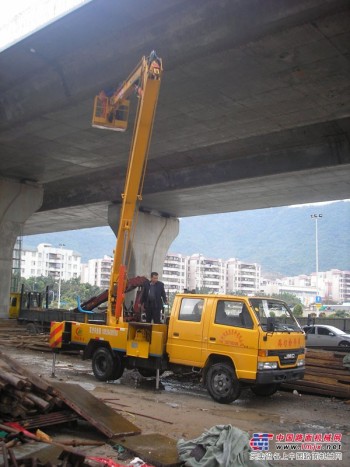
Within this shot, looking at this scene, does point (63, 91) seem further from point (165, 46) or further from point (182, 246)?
point (182, 246)

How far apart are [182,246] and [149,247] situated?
154m

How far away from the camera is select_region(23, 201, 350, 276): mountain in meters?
160

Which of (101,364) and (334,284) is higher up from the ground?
(334,284)

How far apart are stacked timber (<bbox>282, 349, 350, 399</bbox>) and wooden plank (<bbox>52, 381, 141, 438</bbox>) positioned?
5.41 metres

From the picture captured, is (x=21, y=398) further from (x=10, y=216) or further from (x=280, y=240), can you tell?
(x=280, y=240)

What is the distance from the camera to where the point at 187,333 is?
10.1 m

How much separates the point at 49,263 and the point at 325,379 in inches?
6235

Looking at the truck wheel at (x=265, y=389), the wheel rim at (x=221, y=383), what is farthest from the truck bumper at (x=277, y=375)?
the truck wheel at (x=265, y=389)

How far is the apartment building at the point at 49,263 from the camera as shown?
156250 mm

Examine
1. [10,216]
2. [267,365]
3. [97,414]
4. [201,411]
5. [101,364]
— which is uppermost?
[10,216]

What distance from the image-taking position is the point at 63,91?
14.3 m

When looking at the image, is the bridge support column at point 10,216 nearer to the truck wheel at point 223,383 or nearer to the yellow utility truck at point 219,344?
the yellow utility truck at point 219,344

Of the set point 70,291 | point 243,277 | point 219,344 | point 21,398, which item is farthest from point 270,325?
point 243,277

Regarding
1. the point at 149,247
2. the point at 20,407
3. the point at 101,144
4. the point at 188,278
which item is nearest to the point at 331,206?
the point at 188,278
